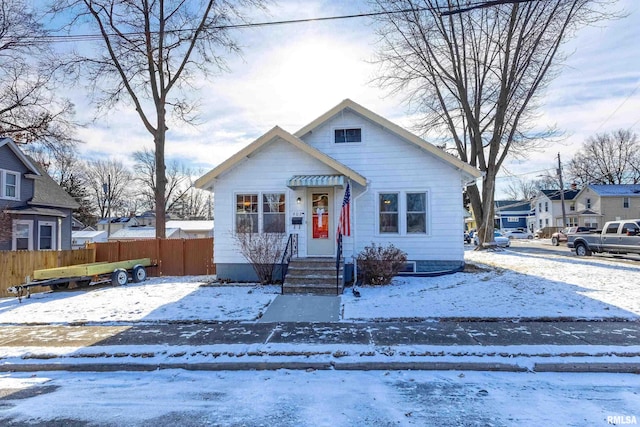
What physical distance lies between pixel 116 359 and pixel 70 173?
2046 inches

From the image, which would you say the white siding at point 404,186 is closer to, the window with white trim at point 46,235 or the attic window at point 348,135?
the attic window at point 348,135

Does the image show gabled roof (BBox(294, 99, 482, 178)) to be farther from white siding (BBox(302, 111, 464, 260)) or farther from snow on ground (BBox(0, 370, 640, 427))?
snow on ground (BBox(0, 370, 640, 427))

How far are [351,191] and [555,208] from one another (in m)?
55.0

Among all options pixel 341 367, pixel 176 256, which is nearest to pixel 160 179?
pixel 176 256

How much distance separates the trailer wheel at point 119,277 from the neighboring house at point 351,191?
339 cm

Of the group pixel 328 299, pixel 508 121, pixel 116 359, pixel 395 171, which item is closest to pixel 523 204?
pixel 508 121

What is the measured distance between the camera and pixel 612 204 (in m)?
44.9

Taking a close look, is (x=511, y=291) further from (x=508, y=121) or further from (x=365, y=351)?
(x=508, y=121)

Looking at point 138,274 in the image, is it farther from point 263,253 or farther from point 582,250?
point 582,250

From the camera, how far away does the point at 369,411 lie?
12.6ft

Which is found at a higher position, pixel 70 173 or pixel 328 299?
pixel 70 173

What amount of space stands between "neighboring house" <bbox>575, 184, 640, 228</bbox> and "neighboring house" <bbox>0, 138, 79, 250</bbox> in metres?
54.0

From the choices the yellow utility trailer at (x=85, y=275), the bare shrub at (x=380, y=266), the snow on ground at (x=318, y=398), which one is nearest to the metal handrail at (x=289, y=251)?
the bare shrub at (x=380, y=266)

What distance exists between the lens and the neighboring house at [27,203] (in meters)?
16.8
